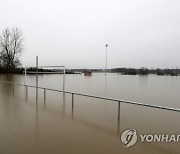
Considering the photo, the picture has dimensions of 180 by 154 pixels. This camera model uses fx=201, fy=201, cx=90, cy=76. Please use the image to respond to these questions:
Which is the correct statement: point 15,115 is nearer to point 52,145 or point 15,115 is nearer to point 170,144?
point 52,145

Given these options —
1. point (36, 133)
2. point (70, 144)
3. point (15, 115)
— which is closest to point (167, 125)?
point (70, 144)

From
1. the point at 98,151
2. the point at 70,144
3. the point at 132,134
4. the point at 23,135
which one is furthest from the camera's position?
the point at 132,134

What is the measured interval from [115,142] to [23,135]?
5.49ft

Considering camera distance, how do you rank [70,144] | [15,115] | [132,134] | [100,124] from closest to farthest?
[70,144] < [132,134] < [100,124] < [15,115]

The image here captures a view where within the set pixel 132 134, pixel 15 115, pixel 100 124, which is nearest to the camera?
pixel 132 134

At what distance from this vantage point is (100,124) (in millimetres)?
4629

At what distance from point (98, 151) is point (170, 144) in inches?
52.0

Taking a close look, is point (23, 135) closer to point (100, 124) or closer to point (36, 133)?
point (36, 133)

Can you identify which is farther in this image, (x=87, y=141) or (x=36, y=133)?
(x=36, y=133)

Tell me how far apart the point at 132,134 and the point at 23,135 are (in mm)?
2100

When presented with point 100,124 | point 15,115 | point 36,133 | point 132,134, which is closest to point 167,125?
point 132,134

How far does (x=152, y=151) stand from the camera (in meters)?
3.17

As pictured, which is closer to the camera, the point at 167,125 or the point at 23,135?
the point at 23,135

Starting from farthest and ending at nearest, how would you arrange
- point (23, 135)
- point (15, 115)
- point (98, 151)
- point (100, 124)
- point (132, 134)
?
point (15, 115), point (100, 124), point (132, 134), point (23, 135), point (98, 151)
